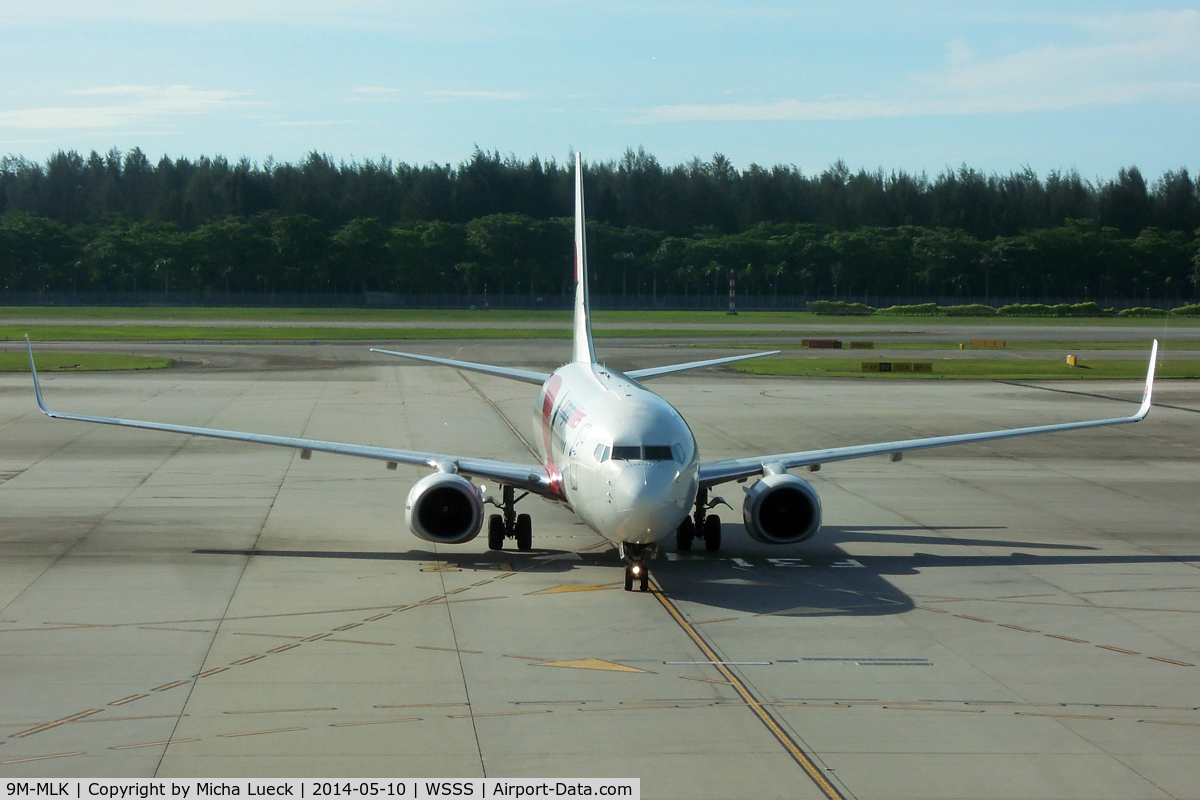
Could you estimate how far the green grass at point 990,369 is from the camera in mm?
69250

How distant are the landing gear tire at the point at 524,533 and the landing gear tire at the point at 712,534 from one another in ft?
11.7

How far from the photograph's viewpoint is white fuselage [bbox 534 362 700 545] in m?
19.9

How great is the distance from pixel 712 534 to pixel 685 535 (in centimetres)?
55

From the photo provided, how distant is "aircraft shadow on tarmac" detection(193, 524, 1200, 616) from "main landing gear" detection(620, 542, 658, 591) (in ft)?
1.92

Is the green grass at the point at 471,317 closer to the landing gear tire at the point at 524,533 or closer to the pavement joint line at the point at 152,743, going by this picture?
the landing gear tire at the point at 524,533

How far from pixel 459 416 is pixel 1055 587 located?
30.8 m

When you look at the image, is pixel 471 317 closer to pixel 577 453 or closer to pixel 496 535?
pixel 496 535

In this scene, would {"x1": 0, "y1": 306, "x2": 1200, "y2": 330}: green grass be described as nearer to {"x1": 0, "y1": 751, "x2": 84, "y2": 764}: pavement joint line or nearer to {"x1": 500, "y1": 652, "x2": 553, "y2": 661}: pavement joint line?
{"x1": 500, "y1": 652, "x2": 553, "y2": 661}: pavement joint line

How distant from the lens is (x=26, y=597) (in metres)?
20.8

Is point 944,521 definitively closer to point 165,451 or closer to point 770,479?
point 770,479

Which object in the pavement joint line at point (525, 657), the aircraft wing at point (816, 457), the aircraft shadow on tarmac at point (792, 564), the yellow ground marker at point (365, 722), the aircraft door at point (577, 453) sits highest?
the aircraft door at point (577, 453)

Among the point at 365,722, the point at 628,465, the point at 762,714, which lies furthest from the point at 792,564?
the point at 365,722

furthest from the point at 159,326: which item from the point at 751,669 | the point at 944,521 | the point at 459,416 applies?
the point at 751,669
